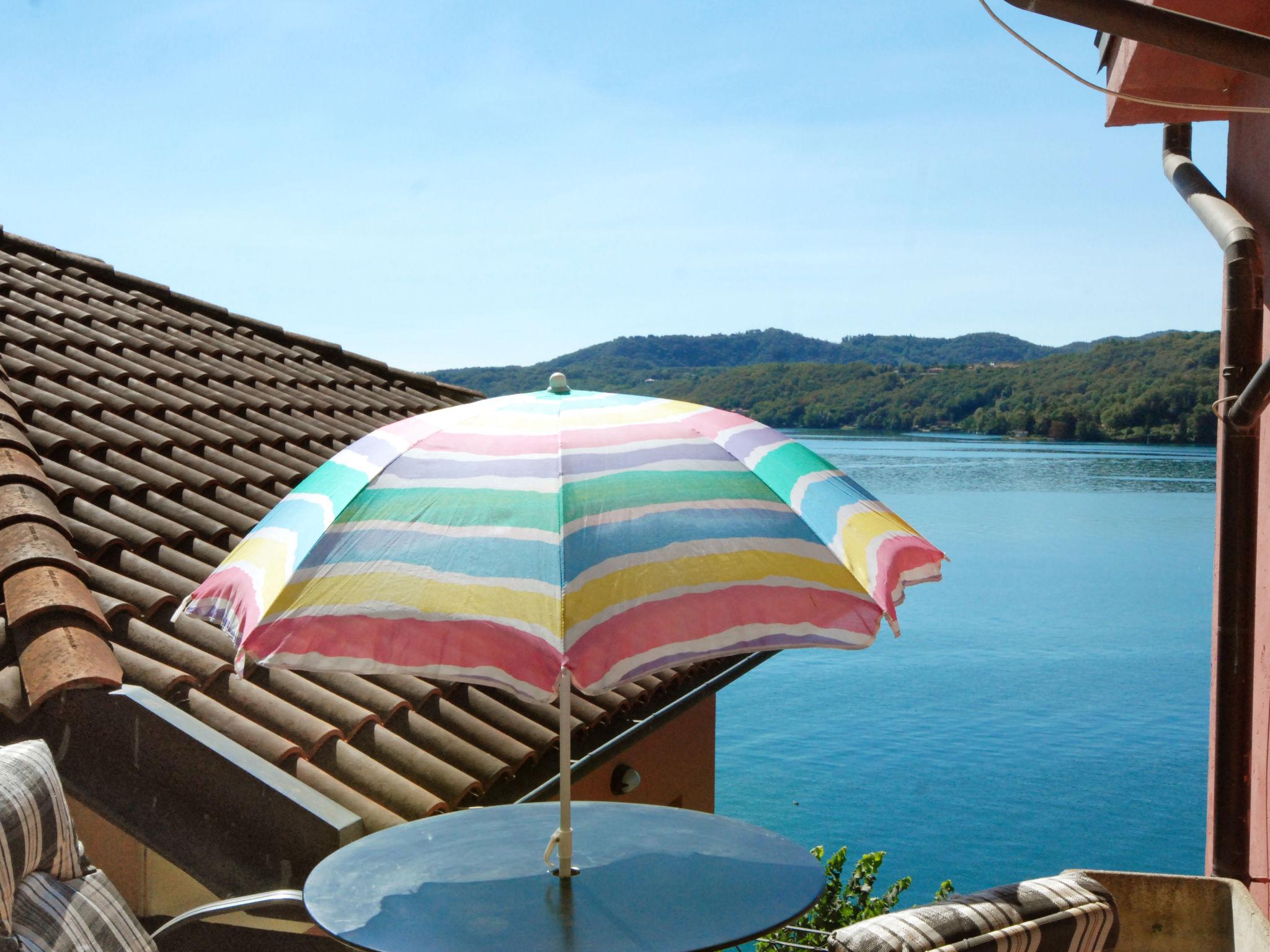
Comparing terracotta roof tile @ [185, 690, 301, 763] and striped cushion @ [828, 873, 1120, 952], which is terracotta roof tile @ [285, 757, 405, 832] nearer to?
terracotta roof tile @ [185, 690, 301, 763]

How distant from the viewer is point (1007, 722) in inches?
1601

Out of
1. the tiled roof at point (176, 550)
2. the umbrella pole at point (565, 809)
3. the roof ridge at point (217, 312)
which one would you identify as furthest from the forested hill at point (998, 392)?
the umbrella pole at point (565, 809)

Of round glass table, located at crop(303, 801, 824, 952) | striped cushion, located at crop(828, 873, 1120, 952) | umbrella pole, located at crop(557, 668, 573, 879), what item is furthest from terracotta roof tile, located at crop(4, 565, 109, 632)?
striped cushion, located at crop(828, 873, 1120, 952)

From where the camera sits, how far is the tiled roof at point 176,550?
318 centimetres

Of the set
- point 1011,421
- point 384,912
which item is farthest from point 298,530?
point 1011,421

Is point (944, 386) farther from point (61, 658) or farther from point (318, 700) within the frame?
point (61, 658)

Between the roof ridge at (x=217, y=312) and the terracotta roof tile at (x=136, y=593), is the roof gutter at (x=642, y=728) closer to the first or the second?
the terracotta roof tile at (x=136, y=593)

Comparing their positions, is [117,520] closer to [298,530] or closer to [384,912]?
[298,530]

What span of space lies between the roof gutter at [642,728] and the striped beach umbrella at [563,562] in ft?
3.09

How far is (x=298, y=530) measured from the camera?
2342 millimetres

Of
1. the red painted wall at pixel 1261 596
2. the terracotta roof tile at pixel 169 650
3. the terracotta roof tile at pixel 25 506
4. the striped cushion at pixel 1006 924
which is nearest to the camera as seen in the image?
the striped cushion at pixel 1006 924

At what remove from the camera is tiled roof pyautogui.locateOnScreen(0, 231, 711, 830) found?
3176 millimetres

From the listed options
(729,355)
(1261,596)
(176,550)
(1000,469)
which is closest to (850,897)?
(1261,596)

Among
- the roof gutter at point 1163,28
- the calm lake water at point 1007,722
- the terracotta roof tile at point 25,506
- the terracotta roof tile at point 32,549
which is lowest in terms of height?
the calm lake water at point 1007,722
